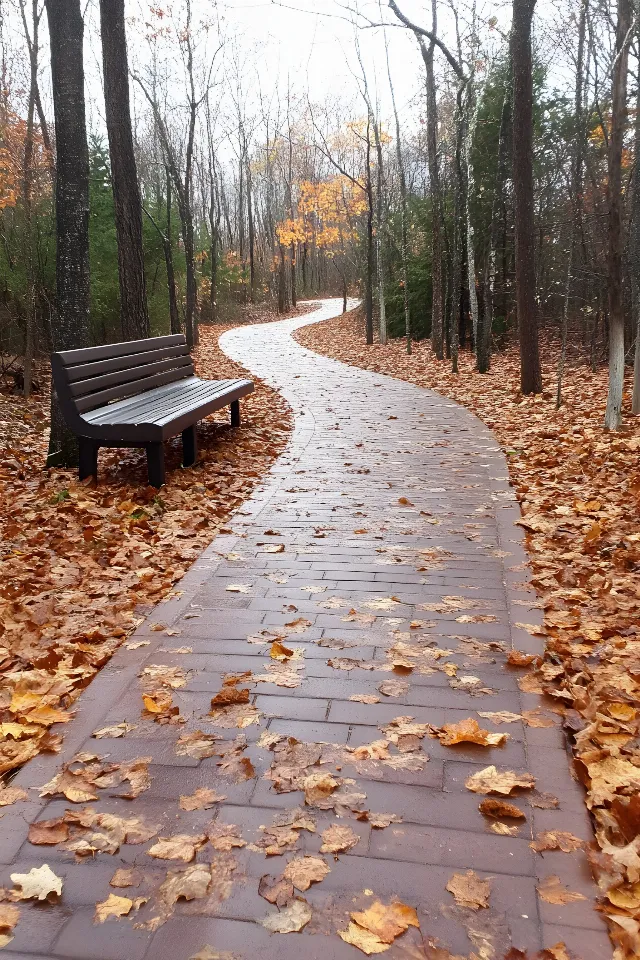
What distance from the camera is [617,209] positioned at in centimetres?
759

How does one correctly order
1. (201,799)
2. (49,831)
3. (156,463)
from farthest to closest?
1. (156,463)
2. (201,799)
3. (49,831)

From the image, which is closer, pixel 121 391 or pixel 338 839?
pixel 338 839

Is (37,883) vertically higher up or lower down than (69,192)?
lower down

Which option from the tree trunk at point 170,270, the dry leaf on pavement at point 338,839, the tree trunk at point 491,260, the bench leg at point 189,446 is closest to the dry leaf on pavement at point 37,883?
the dry leaf on pavement at point 338,839

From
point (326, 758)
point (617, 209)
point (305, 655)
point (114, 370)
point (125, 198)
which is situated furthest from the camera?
point (125, 198)

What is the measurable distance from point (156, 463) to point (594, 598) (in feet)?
11.8

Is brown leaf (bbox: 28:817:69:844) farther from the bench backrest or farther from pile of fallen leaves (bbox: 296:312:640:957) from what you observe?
the bench backrest

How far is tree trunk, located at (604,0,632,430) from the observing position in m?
7.40

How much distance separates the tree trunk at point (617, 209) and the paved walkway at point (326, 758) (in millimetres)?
3615

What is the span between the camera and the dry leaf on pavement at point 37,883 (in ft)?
6.52

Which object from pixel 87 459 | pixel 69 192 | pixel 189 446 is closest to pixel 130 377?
pixel 189 446

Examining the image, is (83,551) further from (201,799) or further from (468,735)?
(468,735)

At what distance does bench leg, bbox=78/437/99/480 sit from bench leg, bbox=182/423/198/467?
0.91m

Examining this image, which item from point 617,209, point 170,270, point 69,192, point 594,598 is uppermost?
point 170,270
